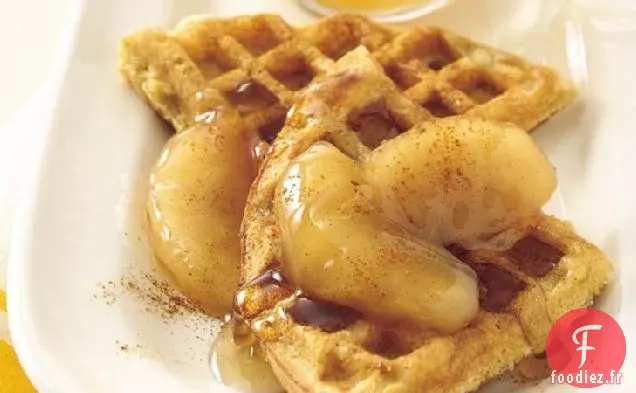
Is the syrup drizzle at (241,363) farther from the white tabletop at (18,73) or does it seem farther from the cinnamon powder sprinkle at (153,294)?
the white tabletop at (18,73)

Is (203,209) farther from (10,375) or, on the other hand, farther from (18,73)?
(18,73)

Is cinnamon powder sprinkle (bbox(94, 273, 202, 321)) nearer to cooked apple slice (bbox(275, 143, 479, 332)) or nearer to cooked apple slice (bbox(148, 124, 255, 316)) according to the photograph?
cooked apple slice (bbox(148, 124, 255, 316))

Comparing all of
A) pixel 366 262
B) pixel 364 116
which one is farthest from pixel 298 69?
pixel 366 262

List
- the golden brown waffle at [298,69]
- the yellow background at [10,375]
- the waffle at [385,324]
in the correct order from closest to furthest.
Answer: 1. the waffle at [385,324]
2. the yellow background at [10,375]
3. the golden brown waffle at [298,69]

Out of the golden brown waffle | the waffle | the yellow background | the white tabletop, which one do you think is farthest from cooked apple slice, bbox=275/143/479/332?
the white tabletop

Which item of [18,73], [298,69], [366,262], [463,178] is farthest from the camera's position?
[18,73]

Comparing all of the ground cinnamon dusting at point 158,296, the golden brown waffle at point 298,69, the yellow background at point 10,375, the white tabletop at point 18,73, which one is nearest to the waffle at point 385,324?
the ground cinnamon dusting at point 158,296
